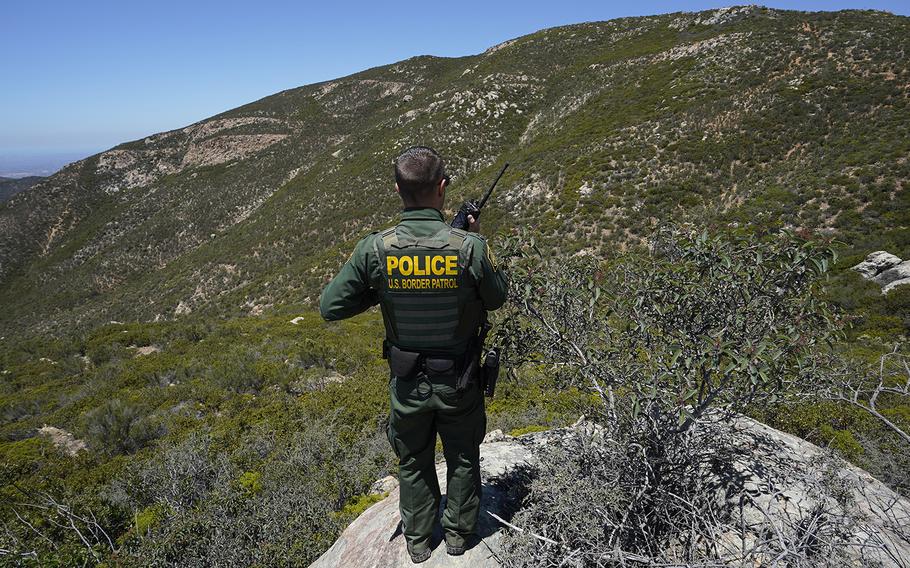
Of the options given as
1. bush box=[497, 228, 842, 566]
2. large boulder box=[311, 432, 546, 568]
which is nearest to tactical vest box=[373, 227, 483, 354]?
bush box=[497, 228, 842, 566]

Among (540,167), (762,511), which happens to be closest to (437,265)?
(762,511)

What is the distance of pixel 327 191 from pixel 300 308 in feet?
53.3

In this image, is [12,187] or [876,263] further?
[12,187]

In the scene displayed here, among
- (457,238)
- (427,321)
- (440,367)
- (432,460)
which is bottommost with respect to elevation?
(432,460)

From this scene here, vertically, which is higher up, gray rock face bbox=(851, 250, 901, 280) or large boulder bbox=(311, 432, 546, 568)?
large boulder bbox=(311, 432, 546, 568)

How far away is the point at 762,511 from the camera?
8.26 feet

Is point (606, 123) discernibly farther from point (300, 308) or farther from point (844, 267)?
point (300, 308)

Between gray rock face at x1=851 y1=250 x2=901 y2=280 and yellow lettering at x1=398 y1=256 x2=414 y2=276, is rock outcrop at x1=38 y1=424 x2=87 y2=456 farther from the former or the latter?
gray rock face at x1=851 y1=250 x2=901 y2=280

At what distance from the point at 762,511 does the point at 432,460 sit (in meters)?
2.12

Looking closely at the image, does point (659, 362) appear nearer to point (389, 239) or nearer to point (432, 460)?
point (432, 460)

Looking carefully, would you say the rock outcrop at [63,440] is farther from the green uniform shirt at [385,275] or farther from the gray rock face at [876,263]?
the gray rock face at [876,263]

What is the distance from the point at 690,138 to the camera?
2036cm

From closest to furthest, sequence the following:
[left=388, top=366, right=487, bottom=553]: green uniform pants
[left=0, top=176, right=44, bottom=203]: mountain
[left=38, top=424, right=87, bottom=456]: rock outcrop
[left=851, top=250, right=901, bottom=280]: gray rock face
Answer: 1. [left=388, top=366, right=487, bottom=553]: green uniform pants
2. [left=38, top=424, right=87, bottom=456]: rock outcrop
3. [left=851, top=250, right=901, bottom=280]: gray rock face
4. [left=0, top=176, right=44, bottom=203]: mountain

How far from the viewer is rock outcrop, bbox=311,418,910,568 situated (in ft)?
7.62
